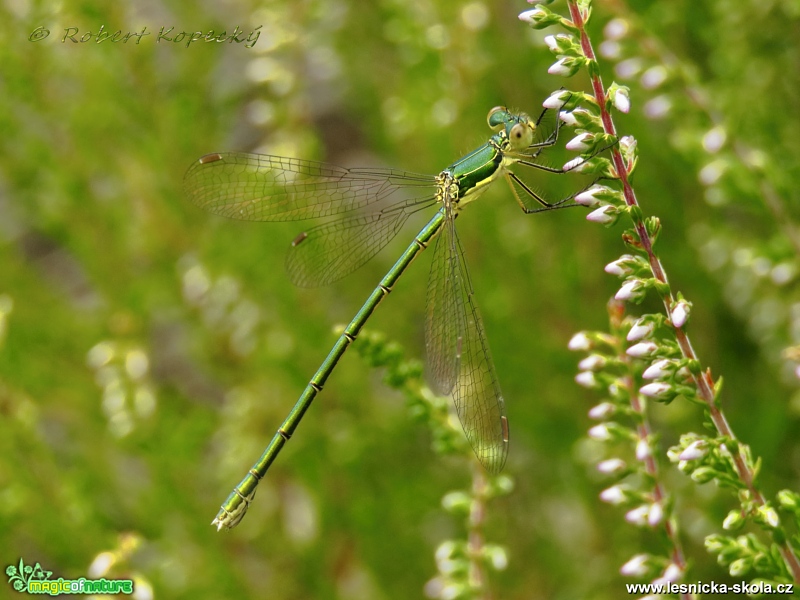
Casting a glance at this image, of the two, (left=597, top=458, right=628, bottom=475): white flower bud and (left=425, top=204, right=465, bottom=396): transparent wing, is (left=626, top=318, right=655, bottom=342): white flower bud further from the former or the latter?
(left=425, top=204, right=465, bottom=396): transparent wing

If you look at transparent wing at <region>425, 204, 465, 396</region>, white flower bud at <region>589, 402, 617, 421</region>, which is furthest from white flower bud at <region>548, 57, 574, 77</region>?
transparent wing at <region>425, 204, 465, 396</region>

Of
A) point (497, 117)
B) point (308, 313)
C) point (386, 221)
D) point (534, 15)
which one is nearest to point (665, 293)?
point (534, 15)

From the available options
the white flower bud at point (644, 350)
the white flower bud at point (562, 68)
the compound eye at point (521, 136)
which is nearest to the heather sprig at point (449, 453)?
the white flower bud at point (644, 350)

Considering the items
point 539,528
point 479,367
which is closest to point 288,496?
point 539,528

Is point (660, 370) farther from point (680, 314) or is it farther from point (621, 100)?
point (621, 100)

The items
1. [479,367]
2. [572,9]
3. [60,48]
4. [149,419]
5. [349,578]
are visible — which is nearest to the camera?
[572,9]

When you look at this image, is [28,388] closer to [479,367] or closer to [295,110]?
[295,110]

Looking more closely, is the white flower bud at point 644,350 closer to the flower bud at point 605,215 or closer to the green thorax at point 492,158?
the flower bud at point 605,215

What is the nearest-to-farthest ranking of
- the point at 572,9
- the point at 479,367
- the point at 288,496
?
the point at 572,9, the point at 479,367, the point at 288,496
